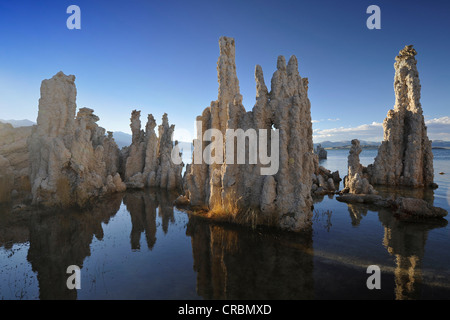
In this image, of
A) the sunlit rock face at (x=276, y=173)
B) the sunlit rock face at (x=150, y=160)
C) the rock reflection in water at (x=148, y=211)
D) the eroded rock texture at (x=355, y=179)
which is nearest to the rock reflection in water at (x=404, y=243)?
the eroded rock texture at (x=355, y=179)

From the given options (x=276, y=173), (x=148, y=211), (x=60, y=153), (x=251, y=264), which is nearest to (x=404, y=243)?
(x=276, y=173)

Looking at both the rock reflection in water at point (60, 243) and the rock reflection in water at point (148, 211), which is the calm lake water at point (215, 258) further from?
the rock reflection in water at point (148, 211)

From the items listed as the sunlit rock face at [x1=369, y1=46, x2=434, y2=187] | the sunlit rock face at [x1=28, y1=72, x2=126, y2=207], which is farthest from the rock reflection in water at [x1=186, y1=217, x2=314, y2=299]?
the sunlit rock face at [x1=369, y1=46, x2=434, y2=187]

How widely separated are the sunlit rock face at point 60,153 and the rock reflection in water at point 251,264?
1439cm

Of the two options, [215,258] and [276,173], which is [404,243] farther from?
[215,258]

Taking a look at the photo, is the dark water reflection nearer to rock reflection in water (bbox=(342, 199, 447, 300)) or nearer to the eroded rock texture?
rock reflection in water (bbox=(342, 199, 447, 300))

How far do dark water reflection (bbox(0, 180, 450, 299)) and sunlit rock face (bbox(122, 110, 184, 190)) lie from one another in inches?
622

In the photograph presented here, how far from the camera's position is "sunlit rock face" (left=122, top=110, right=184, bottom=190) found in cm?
3700

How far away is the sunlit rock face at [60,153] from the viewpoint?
74.0ft

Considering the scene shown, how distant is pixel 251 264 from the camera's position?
481 inches

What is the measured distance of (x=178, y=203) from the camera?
25.9m
